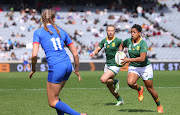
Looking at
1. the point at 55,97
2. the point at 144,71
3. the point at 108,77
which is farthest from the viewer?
the point at 108,77

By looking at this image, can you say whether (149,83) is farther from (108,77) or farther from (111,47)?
(111,47)

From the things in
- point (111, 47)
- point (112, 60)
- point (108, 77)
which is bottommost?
point (108, 77)

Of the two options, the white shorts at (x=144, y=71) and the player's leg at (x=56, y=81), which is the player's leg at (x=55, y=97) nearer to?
the player's leg at (x=56, y=81)

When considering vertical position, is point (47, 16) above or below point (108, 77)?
above

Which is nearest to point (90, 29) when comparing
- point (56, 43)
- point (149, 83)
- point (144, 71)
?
point (144, 71)

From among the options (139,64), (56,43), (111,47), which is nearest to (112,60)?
(111,47)

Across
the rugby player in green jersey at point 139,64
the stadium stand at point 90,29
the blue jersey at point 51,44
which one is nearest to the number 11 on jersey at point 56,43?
the blue jersey at point 51,44

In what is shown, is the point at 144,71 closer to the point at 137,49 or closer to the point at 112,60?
the point at 137,49

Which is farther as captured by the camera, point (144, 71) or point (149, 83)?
point (144, 71)

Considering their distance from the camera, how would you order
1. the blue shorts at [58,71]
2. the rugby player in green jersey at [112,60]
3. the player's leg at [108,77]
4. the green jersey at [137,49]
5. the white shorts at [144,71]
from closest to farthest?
the blue shorts at [58,71], the green jersey at [137,49], the white shorts at [144,71], the player's leg at [108,77], the rugby player in green jersey at [112,60]

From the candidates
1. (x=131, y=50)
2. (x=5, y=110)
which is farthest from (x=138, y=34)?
(x=5, y=110)

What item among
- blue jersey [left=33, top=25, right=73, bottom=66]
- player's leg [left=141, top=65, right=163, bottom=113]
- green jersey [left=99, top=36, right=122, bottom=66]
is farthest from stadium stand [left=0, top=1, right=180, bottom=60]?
blue jersey [left=33, top=25, right=73, bottom=66]

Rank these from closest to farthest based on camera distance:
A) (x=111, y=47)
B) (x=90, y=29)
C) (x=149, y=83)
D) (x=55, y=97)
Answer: (x=55, y=97) < (x=149, y=83) < (x=111, y=47) < (x=90, y=29)

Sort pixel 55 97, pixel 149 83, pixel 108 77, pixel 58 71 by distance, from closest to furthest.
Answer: pixel 58 71 < pixel 55 97 < pixel 149 83 < pixel 108 77
